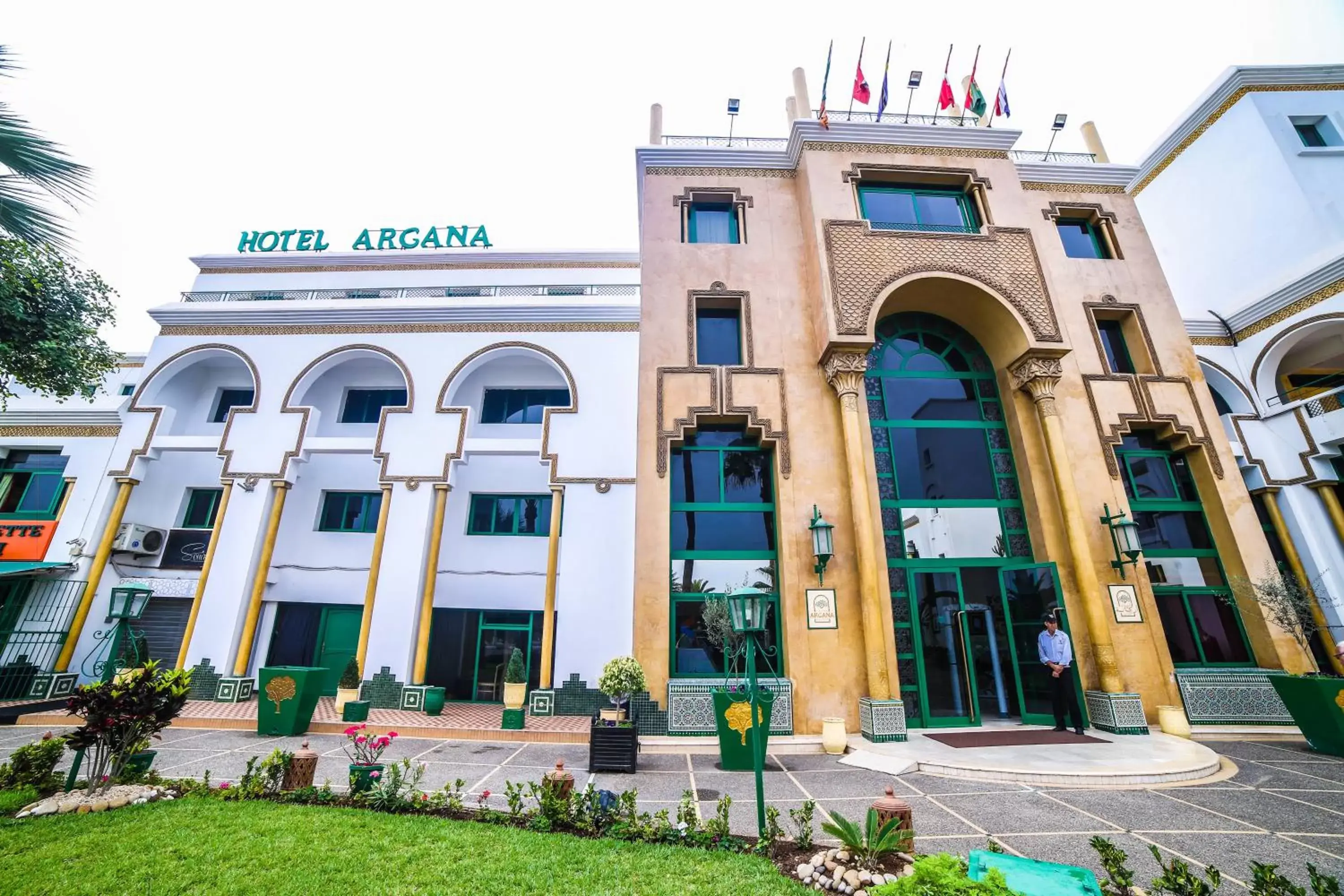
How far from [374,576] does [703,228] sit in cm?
1194

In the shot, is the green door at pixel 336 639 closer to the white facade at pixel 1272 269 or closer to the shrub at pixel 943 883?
the shrub at pixel 943 883

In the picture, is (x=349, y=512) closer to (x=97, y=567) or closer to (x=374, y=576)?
(x=374, y=576)

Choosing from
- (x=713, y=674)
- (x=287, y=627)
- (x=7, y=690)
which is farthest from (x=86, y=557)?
(x=713, y=674)

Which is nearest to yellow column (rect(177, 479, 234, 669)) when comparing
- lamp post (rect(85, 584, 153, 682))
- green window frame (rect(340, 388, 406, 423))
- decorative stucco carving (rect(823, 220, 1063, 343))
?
lamp post (rect(85, 584, 153, 682))

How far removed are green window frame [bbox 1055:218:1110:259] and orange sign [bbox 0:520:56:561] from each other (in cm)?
2793

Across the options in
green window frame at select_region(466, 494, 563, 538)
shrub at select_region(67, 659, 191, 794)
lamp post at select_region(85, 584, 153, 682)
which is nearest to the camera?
shrub at select_region(67, 659, 191, 794)

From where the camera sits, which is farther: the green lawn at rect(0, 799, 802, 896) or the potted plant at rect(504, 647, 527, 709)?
the potted plant at rect(504, 647, 527, 709)

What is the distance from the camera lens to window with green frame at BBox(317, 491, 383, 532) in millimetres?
15211

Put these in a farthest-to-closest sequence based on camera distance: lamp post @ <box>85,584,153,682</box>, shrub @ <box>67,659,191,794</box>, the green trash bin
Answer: lamp post @ <box>85,584,153,682</box> → the green trash bin → shrub @ <box>67,659,191,794</box>

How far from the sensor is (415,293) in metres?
17.5

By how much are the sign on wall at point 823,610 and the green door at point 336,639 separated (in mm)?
12101

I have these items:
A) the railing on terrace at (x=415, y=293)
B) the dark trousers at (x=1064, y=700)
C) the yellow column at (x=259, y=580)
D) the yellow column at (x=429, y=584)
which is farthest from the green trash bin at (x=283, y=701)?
the dark trousers at (x=1064, y=700)

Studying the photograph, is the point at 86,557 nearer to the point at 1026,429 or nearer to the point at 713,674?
the point at 713,674

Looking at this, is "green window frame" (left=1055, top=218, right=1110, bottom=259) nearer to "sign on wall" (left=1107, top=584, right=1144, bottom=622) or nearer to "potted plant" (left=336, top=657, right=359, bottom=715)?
"sign on wall" (left=1107, top=584, right=1144, bottom=622)
